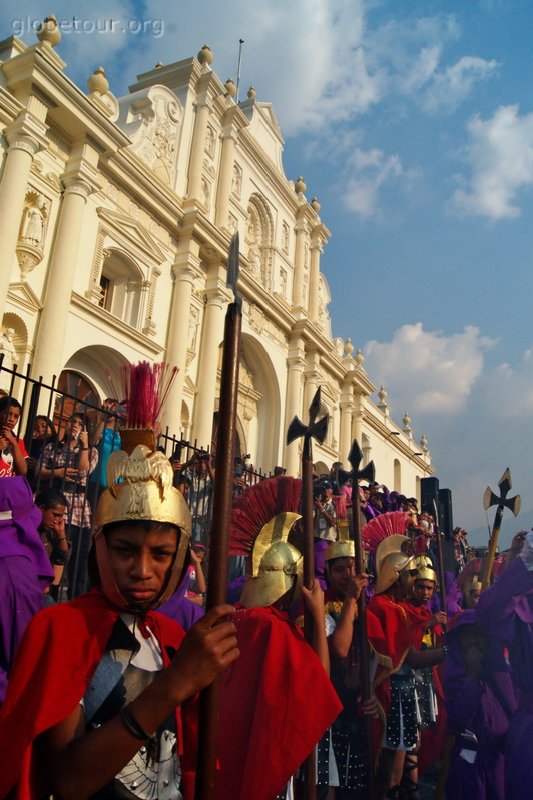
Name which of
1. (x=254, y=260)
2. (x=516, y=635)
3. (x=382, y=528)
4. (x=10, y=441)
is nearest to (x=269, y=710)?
(x=516, y=635)

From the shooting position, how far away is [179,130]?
47.8ft

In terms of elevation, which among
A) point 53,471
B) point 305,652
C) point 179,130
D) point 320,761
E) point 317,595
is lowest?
point 320,761

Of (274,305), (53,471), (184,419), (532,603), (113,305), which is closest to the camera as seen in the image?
(532,603)

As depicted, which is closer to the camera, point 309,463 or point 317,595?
point 317,595

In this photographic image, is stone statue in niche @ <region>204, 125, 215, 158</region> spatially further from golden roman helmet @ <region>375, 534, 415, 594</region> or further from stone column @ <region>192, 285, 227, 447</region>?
golden roman helmet @ <region>375, 534, 415, 594</region>

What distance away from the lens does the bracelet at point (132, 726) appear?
1.26 meters

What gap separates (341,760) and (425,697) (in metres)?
0.92

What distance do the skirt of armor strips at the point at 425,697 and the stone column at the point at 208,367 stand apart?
9.32 m

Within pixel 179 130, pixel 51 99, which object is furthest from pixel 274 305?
pixel 51 99

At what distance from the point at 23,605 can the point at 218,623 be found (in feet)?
5.28

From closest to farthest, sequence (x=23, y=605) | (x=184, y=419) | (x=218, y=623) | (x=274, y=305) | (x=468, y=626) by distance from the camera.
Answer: (x=218, y=623)
(x=23, y=605)
(x=468, y=626)
(x=184, y=419)
(x=274, y=305)

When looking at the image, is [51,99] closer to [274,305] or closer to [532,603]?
[274,305]

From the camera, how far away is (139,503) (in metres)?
1.62

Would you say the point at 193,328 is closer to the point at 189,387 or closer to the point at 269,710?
the point at 189,387
